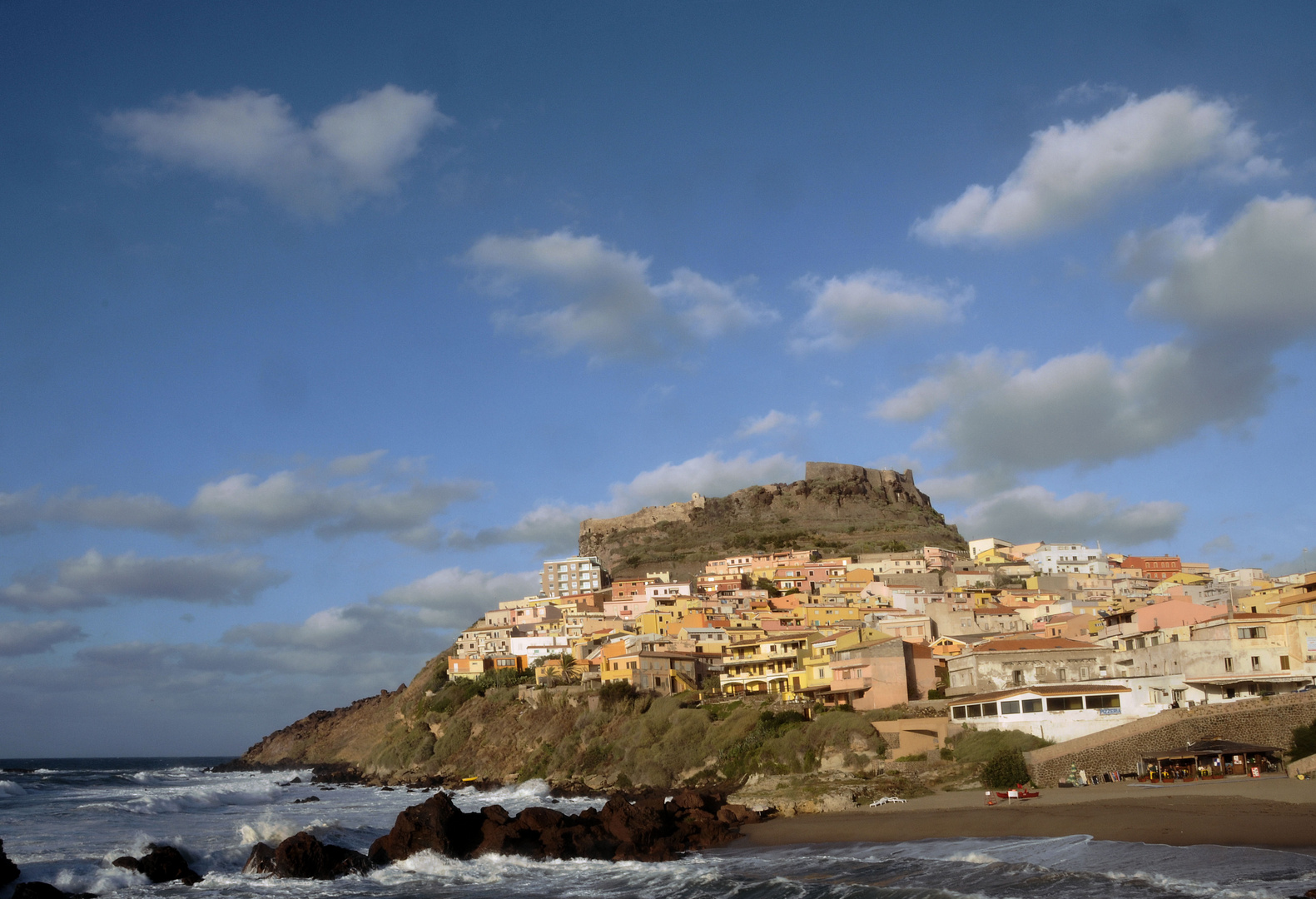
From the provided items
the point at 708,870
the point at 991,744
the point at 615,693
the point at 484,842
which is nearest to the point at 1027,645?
the point at 991,744

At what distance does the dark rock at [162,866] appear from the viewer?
29.6m

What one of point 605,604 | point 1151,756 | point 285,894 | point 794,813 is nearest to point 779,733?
point 794,813

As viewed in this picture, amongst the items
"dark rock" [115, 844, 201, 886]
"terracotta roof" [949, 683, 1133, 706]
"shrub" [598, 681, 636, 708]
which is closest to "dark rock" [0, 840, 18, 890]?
"dark rock" [115, 844, 201, 886]

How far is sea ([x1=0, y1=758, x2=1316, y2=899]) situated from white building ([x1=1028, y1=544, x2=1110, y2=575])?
66.9m

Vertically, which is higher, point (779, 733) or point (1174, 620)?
point (1174, 620)

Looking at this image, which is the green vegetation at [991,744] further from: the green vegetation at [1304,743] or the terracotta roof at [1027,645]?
the green vegetation at [1304,743]

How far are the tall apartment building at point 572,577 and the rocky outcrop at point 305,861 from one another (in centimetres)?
8260

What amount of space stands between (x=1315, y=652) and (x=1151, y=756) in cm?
1028

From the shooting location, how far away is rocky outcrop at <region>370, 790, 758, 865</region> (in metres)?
30.6

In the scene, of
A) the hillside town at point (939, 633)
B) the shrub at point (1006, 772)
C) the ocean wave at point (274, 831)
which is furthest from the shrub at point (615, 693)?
the shrub at point (1006, 772)

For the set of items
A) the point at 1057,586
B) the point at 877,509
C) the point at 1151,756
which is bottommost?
the point at 1151,756

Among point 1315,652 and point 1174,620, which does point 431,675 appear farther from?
point 1315,652

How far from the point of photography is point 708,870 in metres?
27.5

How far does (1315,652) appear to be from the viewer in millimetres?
36781
